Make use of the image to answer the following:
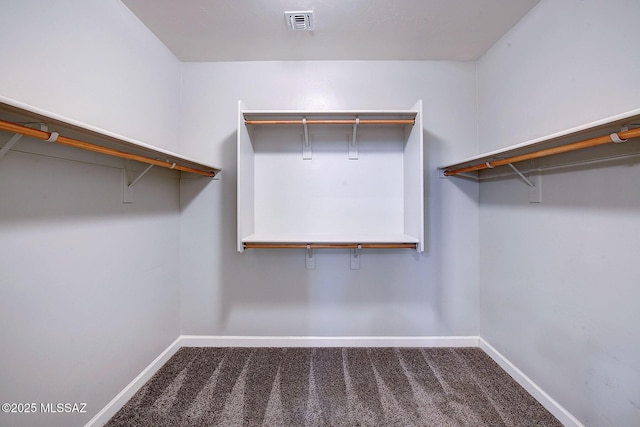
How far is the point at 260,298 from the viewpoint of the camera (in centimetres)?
196

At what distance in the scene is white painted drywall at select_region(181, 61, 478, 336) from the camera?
76.4 inches

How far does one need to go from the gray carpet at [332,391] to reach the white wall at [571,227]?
32 cm

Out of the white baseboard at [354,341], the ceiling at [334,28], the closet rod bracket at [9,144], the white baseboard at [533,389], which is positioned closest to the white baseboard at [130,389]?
the white baseboard at [354,341]

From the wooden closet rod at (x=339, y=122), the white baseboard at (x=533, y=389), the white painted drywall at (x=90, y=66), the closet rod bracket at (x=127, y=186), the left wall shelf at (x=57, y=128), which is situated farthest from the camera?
the wooden closet rod at (x=339, y=122)

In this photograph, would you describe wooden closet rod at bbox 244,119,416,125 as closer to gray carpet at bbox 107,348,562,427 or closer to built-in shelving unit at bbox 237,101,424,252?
built-in shelving unit at bbox 237,101,424,252

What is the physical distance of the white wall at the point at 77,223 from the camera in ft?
3.05

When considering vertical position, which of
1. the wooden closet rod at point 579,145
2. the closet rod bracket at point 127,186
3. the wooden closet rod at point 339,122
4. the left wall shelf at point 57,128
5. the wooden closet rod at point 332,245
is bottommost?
the wooden closet rod at point 332,245

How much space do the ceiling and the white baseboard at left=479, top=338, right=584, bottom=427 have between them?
231 centimetres

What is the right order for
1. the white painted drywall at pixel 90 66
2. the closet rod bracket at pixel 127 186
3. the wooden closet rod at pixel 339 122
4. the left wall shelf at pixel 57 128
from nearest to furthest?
the left wall shelf at pixel 57 128 < the white painted drywall at pixel 90 66 < the closet rod bracket at pixel 127 186 < the wooden closet rod at pixel 339 122

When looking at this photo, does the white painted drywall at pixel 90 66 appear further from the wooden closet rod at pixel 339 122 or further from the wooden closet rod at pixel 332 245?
the wooden closet rod at pixel 332 245

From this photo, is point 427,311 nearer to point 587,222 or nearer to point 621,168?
point 587,222

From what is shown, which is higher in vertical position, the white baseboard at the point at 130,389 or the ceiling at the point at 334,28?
the ceiling at the point at 334,28

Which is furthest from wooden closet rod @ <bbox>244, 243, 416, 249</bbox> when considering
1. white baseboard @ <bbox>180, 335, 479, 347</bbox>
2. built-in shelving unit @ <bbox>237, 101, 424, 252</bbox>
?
white baseboard @ <bbox>180, 335, 479, 347</bbox>

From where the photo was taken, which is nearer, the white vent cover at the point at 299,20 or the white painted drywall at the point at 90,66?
the white painted drywall at the point at 90,66
